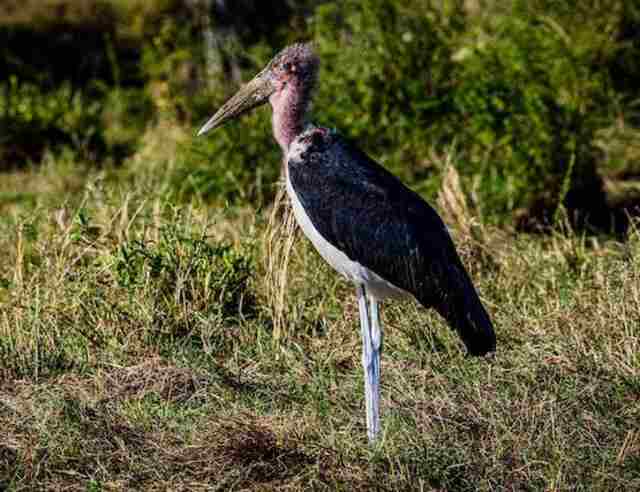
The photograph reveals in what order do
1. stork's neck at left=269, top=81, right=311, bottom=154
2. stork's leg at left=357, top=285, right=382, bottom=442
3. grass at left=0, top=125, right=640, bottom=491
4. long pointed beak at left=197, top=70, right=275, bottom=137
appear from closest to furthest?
grass at left=0, top=125, right=640, bottom=491
stork's leg at left=357, top=285, right=382, bottom=442
stork's neck at left=269, top=81, right=311, bottom=154
long pointed beak at left=197, top=70, right=275, bottom=137

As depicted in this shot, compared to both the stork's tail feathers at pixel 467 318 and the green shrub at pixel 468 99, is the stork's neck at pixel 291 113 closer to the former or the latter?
the stork's tail feathers at pixel 467 318

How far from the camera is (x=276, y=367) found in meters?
4.85

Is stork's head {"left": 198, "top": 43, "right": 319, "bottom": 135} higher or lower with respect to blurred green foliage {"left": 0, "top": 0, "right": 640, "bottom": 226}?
higher

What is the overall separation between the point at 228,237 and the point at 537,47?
263 cm

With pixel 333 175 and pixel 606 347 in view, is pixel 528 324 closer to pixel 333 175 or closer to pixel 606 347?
pixel 606 347

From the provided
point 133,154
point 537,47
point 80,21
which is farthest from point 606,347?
point 80,21

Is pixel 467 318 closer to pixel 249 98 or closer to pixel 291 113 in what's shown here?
pixel 291 113

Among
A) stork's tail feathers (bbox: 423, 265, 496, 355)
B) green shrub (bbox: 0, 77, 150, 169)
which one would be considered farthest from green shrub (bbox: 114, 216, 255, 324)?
green shrub (bbox: 0, 77, 150, 169)

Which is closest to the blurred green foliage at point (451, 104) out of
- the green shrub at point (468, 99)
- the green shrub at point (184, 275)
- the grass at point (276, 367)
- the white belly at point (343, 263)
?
the green shrub at point (468, 99)

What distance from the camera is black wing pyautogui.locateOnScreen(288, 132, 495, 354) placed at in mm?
4223

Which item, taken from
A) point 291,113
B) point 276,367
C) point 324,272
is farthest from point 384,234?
point 324,272

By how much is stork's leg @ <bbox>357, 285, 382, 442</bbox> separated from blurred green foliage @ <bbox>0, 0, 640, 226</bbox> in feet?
7.92

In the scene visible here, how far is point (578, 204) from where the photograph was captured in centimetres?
737

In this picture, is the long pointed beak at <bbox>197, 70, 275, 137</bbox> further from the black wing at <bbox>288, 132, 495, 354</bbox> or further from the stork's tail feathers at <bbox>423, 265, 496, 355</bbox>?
the stork's tail feathers at <bbox>423, 265, 496, 355</bbox>
